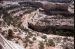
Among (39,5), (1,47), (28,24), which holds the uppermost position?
(1,47)

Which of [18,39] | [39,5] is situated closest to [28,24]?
[18,39]

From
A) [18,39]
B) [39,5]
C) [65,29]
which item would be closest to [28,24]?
[65,29]

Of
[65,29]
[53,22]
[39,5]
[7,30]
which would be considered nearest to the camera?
[7,30]

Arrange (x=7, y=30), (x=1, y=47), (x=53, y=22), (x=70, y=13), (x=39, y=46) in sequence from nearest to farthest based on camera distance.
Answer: (x=1, y=47)
(x=39, y=46)
(x=7, y=30)
(x=53, y=22)
(x=70, y=13)

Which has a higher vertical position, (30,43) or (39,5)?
(30,43)

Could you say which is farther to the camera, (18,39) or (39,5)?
(39,5)

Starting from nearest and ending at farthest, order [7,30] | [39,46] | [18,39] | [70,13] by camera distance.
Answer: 1. [39,46]
2. [18,39]
3. [7,30]
4. [70,13]

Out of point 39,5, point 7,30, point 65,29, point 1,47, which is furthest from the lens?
point 39,5

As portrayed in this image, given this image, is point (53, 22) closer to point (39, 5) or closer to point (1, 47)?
point (1, 47)

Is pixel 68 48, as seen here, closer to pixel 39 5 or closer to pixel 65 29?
pixel 65 29
